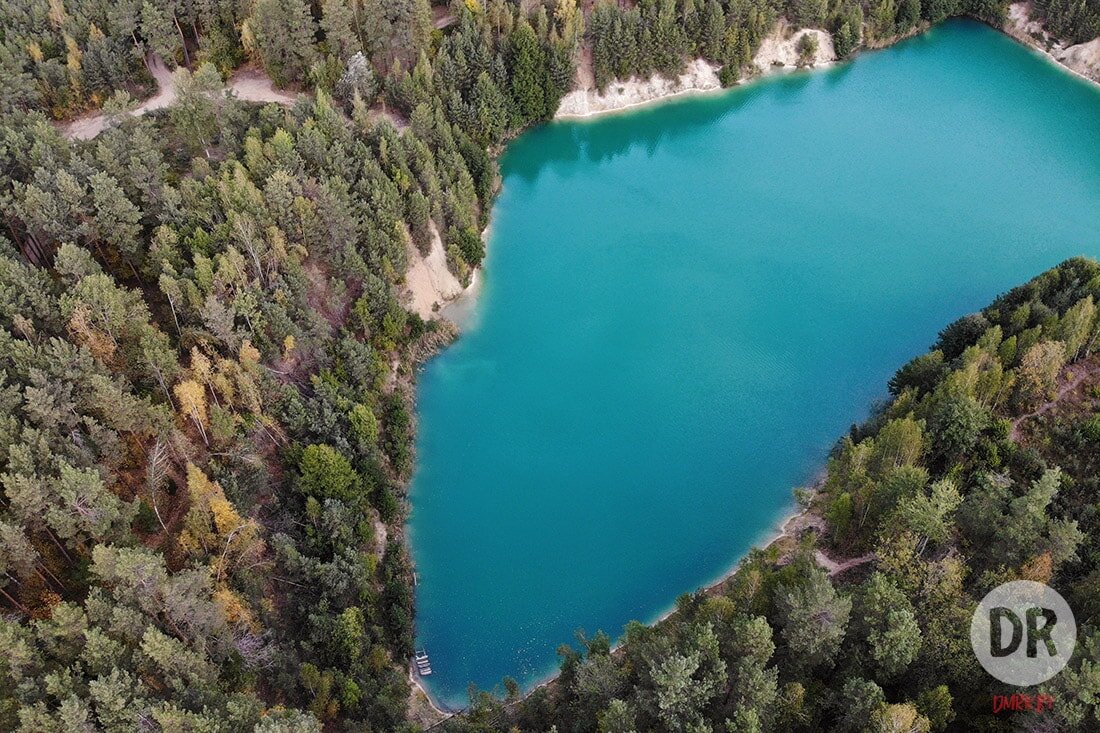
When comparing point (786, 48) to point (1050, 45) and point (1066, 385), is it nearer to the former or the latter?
point (1050, 45)

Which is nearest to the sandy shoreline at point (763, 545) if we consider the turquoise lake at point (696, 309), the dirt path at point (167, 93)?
the turquoise lake at point (696, 309)

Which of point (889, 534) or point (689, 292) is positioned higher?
point (689, 292)

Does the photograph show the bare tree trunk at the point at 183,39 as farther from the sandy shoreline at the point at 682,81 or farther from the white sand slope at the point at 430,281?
the sandy shoreline at the point at 682,81

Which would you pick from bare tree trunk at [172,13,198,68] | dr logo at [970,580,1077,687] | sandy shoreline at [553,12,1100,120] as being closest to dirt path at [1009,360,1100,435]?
dr logo at [970,580,1077,687]

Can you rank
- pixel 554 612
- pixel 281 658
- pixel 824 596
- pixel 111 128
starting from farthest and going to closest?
pixel 111 128 → pixel 554 612 → pixel 281 658 → pixel 824 596

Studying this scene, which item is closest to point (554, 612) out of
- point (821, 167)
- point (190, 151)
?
point (190, 151)

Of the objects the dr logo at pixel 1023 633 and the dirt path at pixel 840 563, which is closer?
the dr logo at pixel 1023 633

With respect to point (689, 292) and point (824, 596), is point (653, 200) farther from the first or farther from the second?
point (824, 596)

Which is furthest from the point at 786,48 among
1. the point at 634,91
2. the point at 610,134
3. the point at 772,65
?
the point at 610,134

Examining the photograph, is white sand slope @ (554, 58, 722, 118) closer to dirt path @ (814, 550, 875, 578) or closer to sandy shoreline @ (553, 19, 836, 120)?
sandy shoreline @ (553, 19, 836, 120)
